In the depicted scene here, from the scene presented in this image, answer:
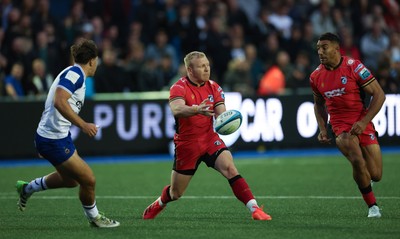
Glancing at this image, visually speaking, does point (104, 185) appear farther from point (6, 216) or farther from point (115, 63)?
point (115, 63)

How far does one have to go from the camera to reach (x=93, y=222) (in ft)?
31.4

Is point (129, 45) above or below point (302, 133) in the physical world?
above

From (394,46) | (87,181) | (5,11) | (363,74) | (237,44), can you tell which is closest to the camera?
(87,181)

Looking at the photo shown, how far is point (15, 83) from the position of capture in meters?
18.7

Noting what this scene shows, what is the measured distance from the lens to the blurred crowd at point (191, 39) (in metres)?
19.6

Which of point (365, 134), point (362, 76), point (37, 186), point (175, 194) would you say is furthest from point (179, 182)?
point (362, 76)

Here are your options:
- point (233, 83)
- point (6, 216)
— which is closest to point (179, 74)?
point (233, 83)

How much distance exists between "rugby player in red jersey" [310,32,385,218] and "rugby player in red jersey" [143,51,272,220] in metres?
1.21

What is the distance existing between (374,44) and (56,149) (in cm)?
1448

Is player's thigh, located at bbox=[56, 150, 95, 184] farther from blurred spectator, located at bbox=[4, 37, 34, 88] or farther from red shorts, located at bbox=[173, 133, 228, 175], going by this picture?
blurred spectator, located at bbox=[4, 37, 34, 88]

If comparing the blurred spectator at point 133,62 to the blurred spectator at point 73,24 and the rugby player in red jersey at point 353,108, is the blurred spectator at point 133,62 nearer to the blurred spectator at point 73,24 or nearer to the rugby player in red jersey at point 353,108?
the blurred spectator at point 73,24

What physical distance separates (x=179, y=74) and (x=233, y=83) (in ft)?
4.13

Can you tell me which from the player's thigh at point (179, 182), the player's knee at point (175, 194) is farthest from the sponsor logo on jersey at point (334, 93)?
the player's knee at point (175, 194)

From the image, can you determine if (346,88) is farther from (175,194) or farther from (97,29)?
(97,29)
